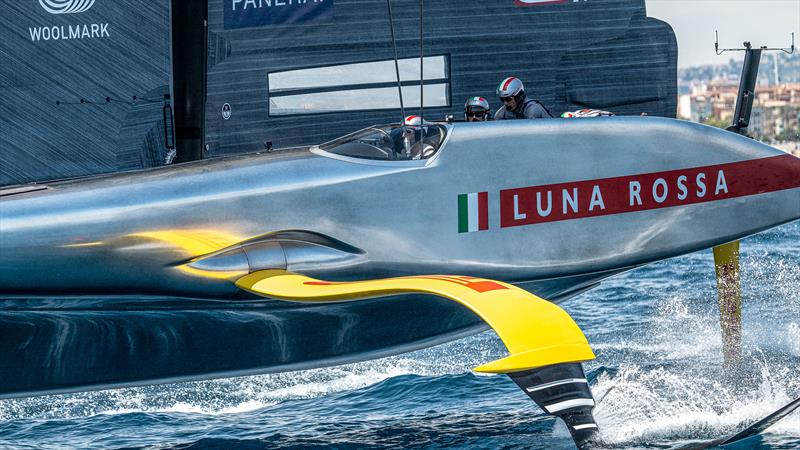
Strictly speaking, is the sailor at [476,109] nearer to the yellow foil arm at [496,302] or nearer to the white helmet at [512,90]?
the white helmet at [512,90]

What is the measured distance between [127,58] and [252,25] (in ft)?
2.22

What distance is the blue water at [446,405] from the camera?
5.46 metres

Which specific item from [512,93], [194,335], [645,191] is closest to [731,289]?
[645,191]

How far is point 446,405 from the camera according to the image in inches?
245

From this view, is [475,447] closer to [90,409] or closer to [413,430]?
[413,430]

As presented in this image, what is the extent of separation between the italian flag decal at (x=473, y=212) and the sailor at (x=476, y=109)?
122 cm

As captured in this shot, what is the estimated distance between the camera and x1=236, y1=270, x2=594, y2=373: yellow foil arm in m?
3.56

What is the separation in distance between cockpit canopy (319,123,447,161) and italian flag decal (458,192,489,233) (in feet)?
0.77

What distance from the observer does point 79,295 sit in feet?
14.2

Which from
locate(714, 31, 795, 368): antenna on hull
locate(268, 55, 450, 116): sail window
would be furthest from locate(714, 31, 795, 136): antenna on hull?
locate(268, 55, 450, 116): sail window

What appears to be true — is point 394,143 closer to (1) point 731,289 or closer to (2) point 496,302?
(2) point 496,302

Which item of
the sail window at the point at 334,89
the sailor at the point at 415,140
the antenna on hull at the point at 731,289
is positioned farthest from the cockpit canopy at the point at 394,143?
the antenna on hull at the point at 731,289

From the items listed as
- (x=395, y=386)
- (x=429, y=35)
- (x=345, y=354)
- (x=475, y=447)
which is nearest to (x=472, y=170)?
(x=345, y=354)

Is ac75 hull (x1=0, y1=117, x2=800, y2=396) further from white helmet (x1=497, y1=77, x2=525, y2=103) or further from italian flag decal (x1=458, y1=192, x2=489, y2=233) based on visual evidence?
white helmet (x1=497, y1=77, x2=525, y2=103)
